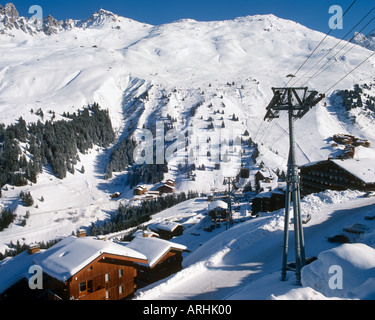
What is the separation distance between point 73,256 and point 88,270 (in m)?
1.37

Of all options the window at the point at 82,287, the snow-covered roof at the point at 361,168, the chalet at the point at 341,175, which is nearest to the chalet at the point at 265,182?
the chalet at the point at 341,175

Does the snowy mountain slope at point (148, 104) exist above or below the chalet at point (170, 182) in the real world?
above

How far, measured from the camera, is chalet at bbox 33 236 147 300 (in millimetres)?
14406

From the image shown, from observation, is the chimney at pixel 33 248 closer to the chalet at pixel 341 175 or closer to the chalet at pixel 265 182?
the chalet at pixel 341 175

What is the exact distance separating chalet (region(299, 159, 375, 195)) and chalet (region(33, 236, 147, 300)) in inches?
1257

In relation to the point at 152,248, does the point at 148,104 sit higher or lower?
higher

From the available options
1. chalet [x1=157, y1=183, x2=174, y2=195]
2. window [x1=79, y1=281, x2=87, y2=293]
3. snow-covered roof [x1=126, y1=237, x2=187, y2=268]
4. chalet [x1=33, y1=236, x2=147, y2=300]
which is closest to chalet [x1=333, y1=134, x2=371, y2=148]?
chalet [x1=157, y1=183, x2=174, y2=195]

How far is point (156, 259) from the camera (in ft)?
A: 63.5

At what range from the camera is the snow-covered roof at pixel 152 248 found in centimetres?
1937

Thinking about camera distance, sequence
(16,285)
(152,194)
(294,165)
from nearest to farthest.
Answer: (294,165), (16,285), (152,194)

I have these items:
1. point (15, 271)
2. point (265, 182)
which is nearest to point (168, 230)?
point (15, 271)

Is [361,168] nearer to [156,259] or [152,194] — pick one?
[156,259]

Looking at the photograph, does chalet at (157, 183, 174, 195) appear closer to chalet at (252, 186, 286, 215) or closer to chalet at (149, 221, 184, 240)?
chalet at (149, 221, 184, 240)

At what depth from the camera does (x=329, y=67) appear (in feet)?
562
